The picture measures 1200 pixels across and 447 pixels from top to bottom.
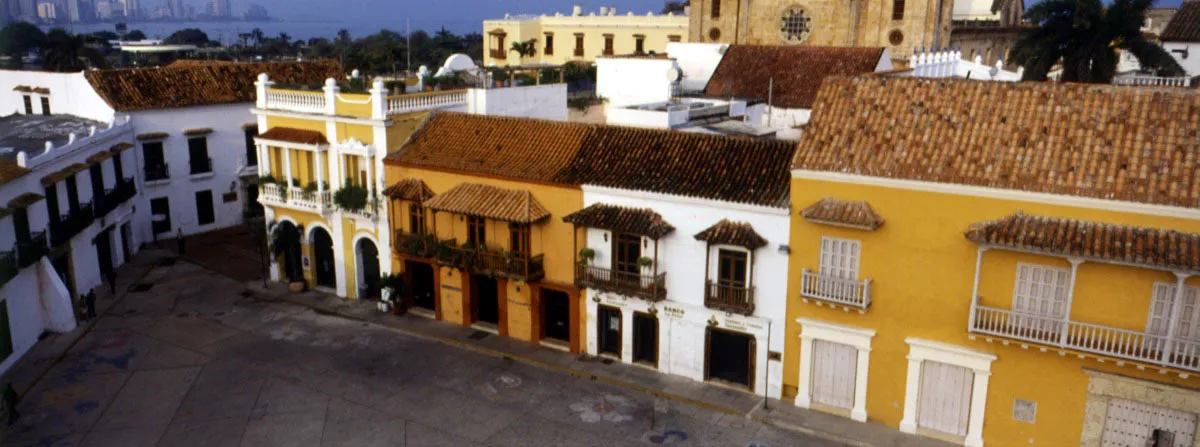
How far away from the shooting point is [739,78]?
127 ft

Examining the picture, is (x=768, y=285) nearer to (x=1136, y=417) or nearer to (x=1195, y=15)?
(x=1136, y=417)

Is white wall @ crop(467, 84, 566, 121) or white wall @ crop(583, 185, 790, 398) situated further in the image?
white wall @ crop(467, 84, 566, 121)

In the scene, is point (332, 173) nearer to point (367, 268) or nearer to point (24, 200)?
point (367, 268)

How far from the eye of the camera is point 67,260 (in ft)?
93.4

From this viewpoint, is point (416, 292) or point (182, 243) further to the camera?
point (182, 243)

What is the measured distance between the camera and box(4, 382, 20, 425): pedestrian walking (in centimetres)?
2055

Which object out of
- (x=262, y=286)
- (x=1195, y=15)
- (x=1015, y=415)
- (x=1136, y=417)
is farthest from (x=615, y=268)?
(x=1195, y=15)

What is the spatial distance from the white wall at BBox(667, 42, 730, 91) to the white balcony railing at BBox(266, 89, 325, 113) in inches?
682

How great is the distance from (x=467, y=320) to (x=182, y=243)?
1538cm

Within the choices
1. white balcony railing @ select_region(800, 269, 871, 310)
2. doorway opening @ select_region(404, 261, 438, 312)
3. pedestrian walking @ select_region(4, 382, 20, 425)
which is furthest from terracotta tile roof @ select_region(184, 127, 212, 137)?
white balcony railing @ select_region(800, 269, 871, 310)

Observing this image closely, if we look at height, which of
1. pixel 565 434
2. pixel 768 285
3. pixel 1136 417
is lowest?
pixel 565 434

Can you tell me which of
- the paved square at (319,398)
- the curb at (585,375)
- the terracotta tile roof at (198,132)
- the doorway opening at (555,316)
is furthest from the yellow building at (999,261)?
the terracotta tile roof at (198,132)

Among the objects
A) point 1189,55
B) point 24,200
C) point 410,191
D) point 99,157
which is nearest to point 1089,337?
point 410,191

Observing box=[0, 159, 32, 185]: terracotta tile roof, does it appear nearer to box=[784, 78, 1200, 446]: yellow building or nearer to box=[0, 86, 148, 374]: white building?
box=[0, 86, 148, 374]: white building
